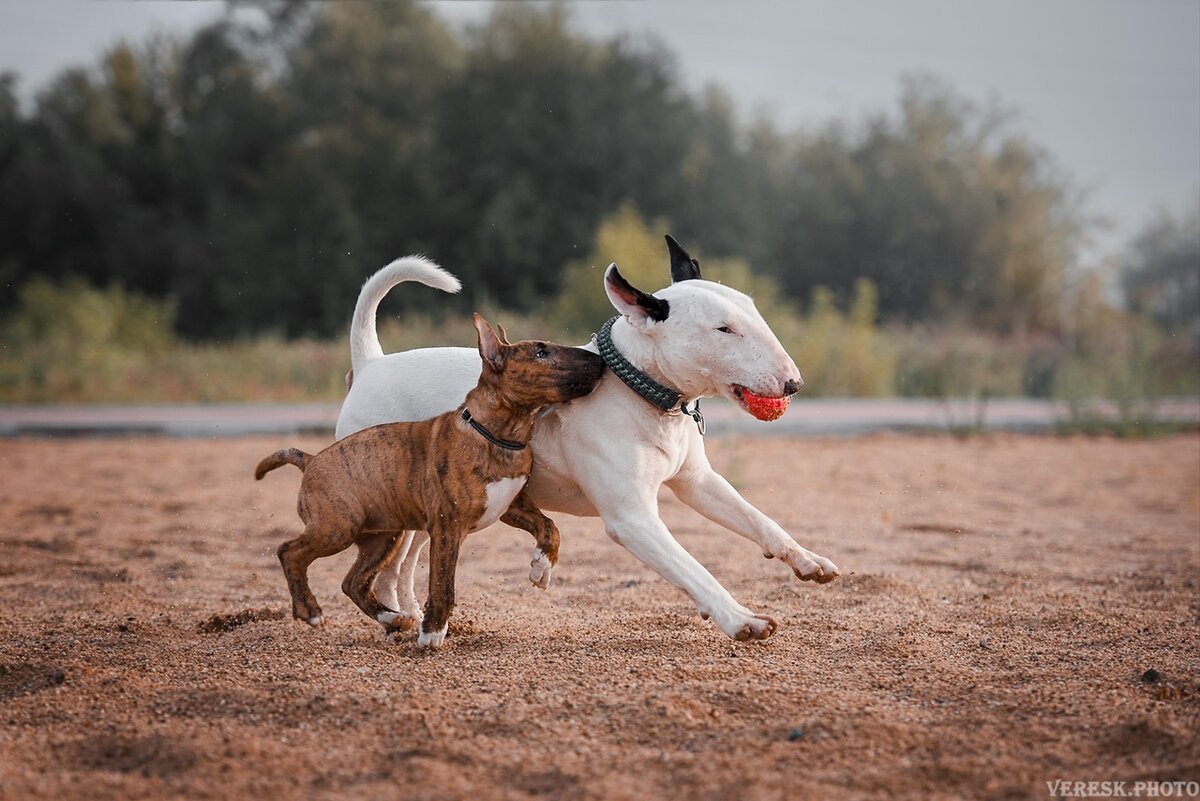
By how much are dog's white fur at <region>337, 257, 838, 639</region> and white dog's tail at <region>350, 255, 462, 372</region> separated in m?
0.47

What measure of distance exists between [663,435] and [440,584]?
102cm

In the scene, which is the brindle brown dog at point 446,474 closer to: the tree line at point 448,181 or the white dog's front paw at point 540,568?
the white dog's front paw at point 540,568

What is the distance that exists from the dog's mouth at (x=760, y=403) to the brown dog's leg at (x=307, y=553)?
1.58 m

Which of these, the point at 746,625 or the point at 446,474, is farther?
the point at 446,474

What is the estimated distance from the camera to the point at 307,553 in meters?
4.62

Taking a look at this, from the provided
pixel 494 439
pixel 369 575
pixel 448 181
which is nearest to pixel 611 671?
pixel 494 439

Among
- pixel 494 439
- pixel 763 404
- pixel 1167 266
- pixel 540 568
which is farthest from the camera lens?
pixel 1167 266

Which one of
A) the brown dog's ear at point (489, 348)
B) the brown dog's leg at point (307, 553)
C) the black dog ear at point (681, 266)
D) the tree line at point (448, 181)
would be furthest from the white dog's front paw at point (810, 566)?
the tree line at point (448, 181)

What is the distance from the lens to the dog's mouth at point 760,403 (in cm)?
432

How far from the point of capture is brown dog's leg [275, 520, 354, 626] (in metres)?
4.60

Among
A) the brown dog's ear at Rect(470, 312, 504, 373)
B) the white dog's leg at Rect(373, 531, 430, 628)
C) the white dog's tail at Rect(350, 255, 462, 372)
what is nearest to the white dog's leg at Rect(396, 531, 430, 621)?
the white dog's leg at Rect(373, 531, 430, 628)

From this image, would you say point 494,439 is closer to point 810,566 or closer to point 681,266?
point 681,266

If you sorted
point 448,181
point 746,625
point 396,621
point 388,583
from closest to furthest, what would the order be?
point 746,625
point 396,621
point 388,583
point 448,181

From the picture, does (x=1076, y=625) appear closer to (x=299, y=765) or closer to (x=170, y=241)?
(x=299, y=765)
